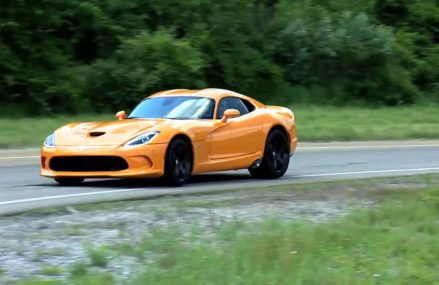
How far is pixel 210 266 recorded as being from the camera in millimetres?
7012

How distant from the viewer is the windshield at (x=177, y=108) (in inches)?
530

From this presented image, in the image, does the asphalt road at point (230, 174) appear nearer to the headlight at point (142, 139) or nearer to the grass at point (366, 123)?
the headlight at point (142, 139)

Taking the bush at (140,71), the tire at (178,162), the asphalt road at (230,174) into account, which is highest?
the bush at (140,71)

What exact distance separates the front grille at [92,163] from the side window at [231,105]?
202 centimetres

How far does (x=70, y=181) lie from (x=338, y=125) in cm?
1331

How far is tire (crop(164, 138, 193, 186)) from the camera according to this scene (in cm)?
1245

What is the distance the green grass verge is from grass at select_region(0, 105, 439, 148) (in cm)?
1135

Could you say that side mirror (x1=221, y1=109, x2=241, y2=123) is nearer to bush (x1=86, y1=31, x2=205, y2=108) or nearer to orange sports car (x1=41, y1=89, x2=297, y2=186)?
orange sports car (x1=41, y1=89, x2=297, y2=186)

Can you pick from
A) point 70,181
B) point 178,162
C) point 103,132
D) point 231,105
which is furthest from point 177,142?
point 231,105

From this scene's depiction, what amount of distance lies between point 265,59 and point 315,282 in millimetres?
25943

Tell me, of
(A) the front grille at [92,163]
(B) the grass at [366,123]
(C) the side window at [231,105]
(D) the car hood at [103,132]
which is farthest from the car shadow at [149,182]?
(B) the grass at [366,123]

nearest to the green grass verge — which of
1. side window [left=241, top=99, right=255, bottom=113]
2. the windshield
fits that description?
the windshield

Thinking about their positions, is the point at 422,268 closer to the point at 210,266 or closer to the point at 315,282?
the point at 315,282

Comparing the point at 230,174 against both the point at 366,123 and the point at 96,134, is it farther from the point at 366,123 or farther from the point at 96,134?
the point at 366,123
